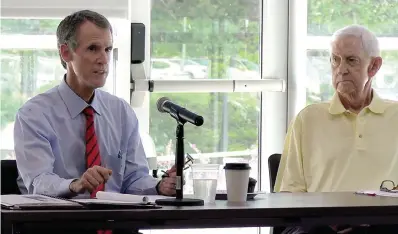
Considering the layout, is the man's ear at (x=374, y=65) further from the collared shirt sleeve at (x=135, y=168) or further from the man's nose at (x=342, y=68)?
the collared shirt sleeve at (x=135, y=168)

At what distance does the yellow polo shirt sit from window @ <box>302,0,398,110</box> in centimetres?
154

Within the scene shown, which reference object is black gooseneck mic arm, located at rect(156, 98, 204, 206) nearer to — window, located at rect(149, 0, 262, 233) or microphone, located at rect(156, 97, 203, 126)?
microphone, located at rect(156, 97, 203, 126)

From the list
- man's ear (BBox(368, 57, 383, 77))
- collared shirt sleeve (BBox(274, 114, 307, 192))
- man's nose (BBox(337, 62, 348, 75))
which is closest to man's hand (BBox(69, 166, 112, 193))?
collared shirt sleeve (BBox(274, 114, 307, 192))

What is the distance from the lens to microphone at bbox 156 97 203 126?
8.64ft

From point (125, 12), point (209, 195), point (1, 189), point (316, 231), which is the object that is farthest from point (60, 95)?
point (125, 12)

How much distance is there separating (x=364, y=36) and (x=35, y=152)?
1.62m

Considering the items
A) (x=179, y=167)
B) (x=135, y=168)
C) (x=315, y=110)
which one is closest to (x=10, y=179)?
(x=135, y=168)

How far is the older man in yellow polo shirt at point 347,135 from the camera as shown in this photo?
3801 mm

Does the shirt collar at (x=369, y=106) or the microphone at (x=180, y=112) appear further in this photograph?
the shirt collar at (x=369, y=106)

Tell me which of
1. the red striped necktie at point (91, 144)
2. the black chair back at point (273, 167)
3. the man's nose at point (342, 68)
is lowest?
the black chair back at point (273, 167)

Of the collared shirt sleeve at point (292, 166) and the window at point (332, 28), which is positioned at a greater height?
the window at point (332, 28)

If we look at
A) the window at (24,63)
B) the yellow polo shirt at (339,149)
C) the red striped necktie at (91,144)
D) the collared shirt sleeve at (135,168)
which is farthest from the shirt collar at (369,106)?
the window at (24,63)

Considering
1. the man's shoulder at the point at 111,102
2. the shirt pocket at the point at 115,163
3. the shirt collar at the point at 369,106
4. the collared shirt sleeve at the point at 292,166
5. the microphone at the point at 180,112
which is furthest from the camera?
the shirt collar at the point at 369,106

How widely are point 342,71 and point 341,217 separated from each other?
133cm
